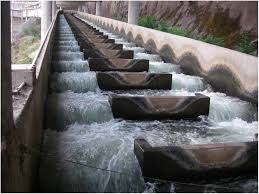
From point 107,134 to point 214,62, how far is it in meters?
5.39

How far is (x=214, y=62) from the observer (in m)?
10.8

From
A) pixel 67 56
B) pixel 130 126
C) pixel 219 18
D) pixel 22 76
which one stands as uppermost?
pixel 219 18

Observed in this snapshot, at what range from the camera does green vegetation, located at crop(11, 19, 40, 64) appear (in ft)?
156

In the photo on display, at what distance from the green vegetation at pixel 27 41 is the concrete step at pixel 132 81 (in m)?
36.8

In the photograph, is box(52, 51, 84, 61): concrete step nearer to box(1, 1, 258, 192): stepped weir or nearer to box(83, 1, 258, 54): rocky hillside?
box(1, 1, 258, 192): stepped weir

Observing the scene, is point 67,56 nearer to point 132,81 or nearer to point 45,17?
point 132,81

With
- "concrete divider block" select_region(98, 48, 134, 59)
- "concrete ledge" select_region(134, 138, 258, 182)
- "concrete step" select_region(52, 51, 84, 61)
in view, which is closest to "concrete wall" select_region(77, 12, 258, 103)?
"concrete divider block" select_region(98, 48, 134, 59)

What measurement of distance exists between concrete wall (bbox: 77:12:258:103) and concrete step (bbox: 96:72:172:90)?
4.98ft

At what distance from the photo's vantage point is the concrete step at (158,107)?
737 cm

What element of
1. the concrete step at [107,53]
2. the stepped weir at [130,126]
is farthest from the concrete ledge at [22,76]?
the concrete step at [107,53]

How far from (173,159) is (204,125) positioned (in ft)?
8.08

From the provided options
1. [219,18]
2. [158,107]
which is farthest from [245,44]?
[158,107]

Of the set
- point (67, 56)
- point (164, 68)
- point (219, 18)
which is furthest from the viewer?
point (219, 18)

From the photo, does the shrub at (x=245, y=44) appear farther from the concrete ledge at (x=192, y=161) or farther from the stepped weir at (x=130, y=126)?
the concrete ledge at (x=192, y=161)
